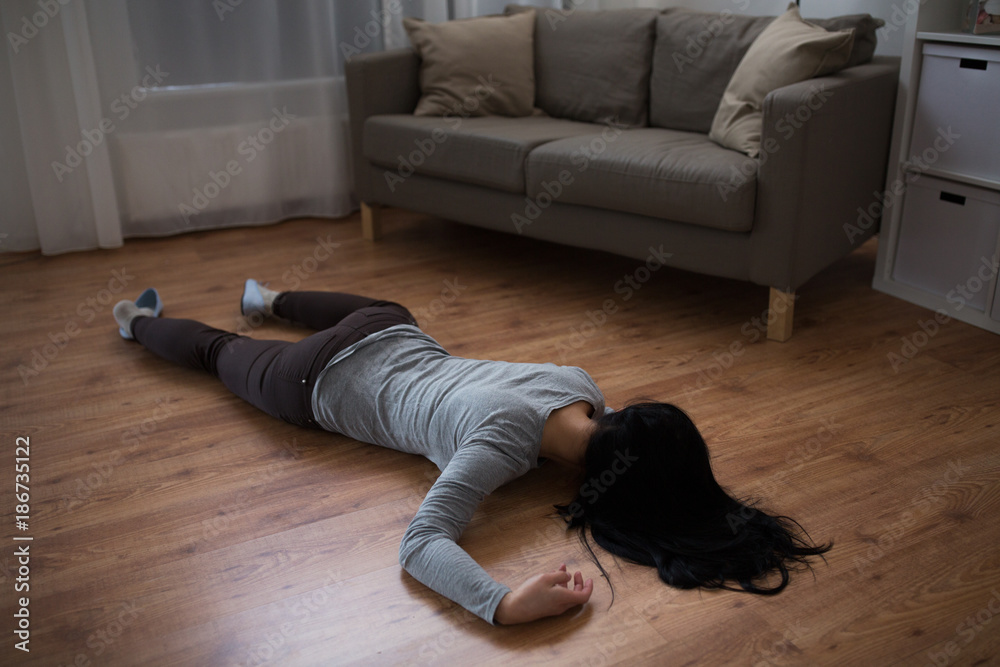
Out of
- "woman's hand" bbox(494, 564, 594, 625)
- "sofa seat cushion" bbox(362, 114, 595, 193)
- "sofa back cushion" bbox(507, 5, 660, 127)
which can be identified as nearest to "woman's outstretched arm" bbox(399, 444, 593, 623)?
"woman's hand" bbox(494, 564, 594, 625)

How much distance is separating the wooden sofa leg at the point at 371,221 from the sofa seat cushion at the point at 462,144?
16cm

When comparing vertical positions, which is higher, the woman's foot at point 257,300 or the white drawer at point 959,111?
the white drawer at point 959,111

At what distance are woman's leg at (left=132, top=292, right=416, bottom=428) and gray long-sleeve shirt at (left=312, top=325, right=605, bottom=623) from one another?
0.12 feet

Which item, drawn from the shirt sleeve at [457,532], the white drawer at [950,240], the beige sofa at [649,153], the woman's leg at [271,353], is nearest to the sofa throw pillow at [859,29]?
the beige sofa at [649,153]

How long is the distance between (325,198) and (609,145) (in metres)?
1.44

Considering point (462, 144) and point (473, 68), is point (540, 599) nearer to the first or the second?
point (462, 144)

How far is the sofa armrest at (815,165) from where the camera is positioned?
218 cm

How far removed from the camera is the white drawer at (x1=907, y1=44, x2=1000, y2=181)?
7.54 ft

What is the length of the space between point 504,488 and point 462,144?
1.43 meters

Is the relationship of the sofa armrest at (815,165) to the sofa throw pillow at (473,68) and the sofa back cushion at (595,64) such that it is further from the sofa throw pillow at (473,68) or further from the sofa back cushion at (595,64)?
the sofa throw pillow at (473,68)

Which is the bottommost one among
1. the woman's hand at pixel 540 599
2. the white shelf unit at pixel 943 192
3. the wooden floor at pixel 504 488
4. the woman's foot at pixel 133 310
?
the wooden floor at pixel 504 488

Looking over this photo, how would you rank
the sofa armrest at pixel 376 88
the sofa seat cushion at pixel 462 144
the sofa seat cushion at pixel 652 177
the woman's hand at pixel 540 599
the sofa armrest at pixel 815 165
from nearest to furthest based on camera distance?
1. the woman's hand at pixel 540 599
2. the sofa armrest at pixel 815 165
3. the sofa seat cushion at pixel 652 177
4. the sofa seat cushion at pixel 462 144
5. the sofa armrest at pixel 376 88

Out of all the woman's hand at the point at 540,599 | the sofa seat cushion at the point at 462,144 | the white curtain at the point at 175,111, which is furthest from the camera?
the white curtain at the point at 175,111

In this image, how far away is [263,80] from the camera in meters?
3.39
